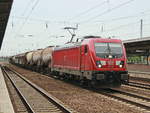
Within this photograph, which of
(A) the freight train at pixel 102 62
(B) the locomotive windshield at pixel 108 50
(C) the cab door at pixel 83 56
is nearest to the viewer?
(A) the freight train at pixel 102 62

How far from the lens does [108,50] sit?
17.0 m

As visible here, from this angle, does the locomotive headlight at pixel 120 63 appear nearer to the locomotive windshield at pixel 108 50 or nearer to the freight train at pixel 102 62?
the freight train at pixel 102 62

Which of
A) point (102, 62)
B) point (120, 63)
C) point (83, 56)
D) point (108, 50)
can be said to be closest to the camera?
point (102, 62)

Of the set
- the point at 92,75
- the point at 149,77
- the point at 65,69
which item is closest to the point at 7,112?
the point at 92,75

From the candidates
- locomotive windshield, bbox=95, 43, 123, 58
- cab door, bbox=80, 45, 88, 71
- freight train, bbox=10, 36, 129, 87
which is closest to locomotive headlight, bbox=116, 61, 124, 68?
freight train, bbox=10, 36, 129, 87

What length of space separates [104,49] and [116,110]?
6446 mm

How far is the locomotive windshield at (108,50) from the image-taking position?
54.8ft

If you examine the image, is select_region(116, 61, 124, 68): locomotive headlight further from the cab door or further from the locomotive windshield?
the cab door

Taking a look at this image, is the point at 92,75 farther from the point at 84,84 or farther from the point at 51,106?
the point at 51,106

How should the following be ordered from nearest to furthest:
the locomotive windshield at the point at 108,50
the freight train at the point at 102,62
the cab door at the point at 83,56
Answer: the freight train at the point at 102,62
the locomotive windshield at the point at 108,50
the cab door at the point at 83,56

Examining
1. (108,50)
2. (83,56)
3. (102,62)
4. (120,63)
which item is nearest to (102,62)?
(102,62)

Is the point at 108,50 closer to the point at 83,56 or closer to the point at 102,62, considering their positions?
the point at 102,62

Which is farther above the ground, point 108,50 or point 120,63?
point 108,50

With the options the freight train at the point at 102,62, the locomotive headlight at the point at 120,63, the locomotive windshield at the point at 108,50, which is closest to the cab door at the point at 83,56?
the freight train at the point at 102,62
